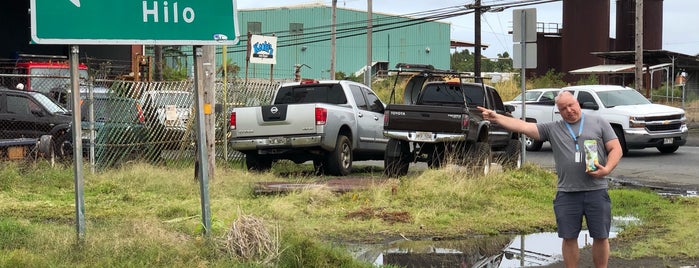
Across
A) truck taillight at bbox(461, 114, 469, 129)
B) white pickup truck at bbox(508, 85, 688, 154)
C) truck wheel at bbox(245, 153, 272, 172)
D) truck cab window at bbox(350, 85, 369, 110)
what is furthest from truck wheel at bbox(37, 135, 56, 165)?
white pickup truck at bbox(508, 85, 688, 154)

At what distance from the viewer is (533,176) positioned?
576 inches

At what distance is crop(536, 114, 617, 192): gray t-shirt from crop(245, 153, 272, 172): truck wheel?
31.8 ft

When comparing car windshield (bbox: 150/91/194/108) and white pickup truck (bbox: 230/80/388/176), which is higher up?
car windshield (bbox: 150/91/194/108)

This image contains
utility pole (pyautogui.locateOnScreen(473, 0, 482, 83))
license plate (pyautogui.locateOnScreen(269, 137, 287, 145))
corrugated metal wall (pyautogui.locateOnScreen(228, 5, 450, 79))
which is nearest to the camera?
license plate (pyautogui.locateOnScreen(269, 137, 287, 145))

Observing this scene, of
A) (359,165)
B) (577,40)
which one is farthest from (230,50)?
(359,165)

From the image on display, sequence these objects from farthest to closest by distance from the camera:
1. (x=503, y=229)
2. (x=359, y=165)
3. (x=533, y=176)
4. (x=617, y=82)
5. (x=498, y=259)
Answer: (x=617, y=82) < (x=359, y=165) < (x=533, y=176) < (x=503, y=229) < (x=498, y=259)

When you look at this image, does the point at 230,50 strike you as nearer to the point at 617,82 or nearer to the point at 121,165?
the point at 617,82

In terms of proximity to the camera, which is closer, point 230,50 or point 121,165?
point 121,165

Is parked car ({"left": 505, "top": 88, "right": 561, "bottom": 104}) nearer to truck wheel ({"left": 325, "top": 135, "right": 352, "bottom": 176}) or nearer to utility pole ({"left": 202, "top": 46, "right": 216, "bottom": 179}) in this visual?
truck wheel ({"left": 325, "top": 135, "right": 352, "bottom": 176})

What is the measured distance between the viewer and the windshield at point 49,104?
57.1ft

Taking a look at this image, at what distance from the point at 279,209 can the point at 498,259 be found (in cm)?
316

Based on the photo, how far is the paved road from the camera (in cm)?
1576

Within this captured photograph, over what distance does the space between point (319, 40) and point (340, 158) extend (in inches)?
1822

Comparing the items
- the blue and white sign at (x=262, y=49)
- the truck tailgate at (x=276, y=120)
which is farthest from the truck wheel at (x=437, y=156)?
the blue and white sign at (x=262, y=49)
